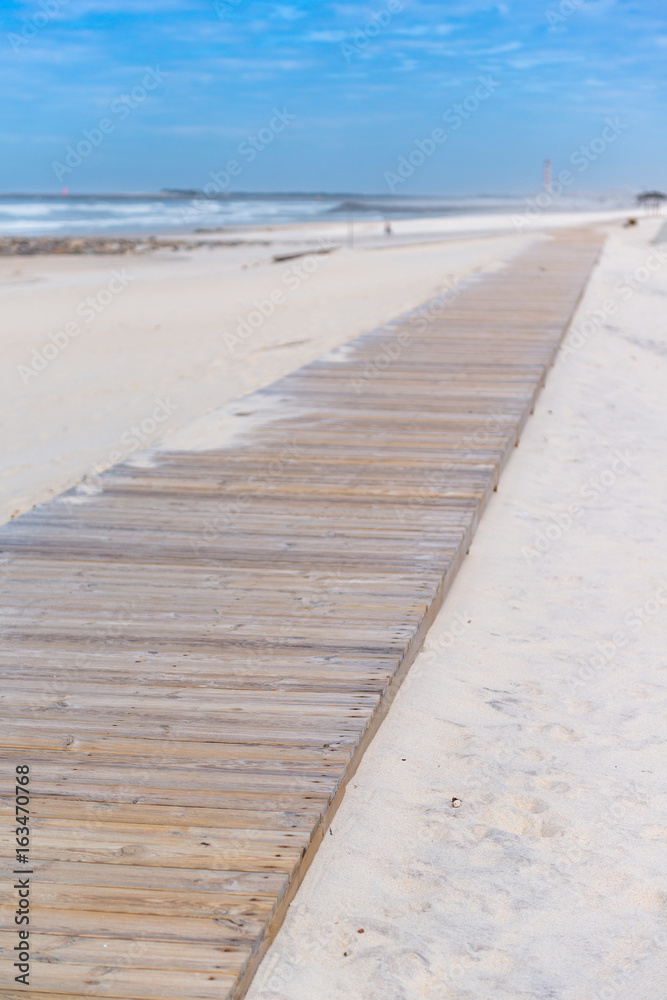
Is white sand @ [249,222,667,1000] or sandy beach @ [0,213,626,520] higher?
sandy beach @ [0,213,626,520]

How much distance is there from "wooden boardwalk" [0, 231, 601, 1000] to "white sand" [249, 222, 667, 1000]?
229 mm

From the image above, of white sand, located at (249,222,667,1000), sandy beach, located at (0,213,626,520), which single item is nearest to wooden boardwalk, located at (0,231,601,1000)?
white sand, located at (249,222,667,1000)

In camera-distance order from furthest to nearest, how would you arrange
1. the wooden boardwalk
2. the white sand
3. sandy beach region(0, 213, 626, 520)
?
1. sandy beach region(0, 213, 626, 520)
2. the white sand
3. the wooden boardwalk

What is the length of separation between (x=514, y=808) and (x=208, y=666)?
93 centimetres

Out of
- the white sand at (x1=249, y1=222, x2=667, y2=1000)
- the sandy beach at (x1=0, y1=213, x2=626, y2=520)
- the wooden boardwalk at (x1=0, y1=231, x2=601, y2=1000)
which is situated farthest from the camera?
the sandy beach at (x1=0, y1=213, x2=626, y2=520)

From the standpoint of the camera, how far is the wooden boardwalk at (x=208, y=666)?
5.81ft

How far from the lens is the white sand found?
196 centimetres

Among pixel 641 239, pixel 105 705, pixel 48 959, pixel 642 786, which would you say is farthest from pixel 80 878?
pixel 641 239

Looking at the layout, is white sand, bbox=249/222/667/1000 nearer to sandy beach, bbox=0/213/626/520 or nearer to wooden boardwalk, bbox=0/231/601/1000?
wooden boardwalk, bbox=0/231/601/1000

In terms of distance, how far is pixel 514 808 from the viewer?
8.06 ft

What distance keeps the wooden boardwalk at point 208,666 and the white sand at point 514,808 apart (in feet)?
0.75

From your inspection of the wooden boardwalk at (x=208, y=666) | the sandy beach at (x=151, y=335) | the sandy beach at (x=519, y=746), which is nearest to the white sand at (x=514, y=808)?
the sandy beach at (x=519, y=746)

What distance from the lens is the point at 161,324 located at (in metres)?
13.1

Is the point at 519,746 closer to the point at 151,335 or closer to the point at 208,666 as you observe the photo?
the point at 208,666
